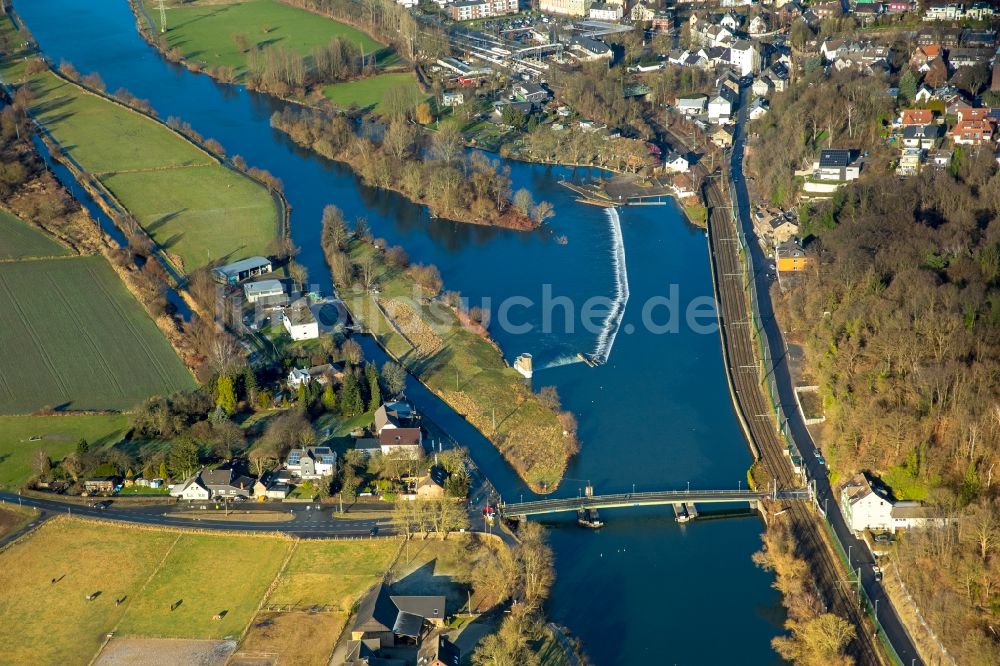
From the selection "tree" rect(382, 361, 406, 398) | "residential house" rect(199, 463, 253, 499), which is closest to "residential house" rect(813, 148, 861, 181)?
"tree" rect(382, 361, 406, 398)

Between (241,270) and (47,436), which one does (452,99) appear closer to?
(241,270)

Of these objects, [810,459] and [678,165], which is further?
[678,165]

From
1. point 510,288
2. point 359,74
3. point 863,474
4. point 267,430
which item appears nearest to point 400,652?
point 267,430

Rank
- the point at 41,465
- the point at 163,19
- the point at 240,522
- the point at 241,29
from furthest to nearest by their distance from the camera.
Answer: the point at 163,19
the point at 241,29
the point at 41,465
the point at 240,522

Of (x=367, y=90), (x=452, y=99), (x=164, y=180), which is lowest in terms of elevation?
(x=164, y=180)

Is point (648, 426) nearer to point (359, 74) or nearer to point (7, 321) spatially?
point (7, 321)

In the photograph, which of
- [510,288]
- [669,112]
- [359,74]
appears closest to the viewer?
[510,288]

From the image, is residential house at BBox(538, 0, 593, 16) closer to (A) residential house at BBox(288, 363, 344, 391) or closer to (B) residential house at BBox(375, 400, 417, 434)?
(A) residential house at BBox(288, 363, 344, 391)

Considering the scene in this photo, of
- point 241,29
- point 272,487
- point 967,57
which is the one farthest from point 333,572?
point 241,29
